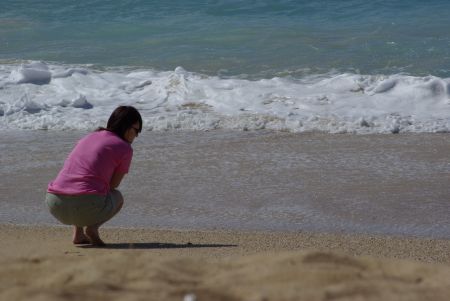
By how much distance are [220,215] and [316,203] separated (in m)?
0.78

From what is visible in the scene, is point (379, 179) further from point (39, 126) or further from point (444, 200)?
point (39, 126)

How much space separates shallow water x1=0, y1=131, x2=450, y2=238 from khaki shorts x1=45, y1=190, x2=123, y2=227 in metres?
0.79

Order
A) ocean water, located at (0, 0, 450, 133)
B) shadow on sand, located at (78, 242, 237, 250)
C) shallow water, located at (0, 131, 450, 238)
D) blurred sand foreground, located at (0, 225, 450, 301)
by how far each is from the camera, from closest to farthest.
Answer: blurred sand foreground, located at (0, 225, 450, 301) → shadow on sand, located at (78, 242, 237, 250) → shallow water, located at (0, 131, 450, 238) → ocean water, located at (0, 0, 450, 133)

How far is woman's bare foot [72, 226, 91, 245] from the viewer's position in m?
5.70

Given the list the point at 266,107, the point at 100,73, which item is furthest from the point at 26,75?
the point at 266,107

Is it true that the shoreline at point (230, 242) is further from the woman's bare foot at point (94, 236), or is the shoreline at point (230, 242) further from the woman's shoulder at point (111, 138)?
the woman's shoulder at point (111, 138)

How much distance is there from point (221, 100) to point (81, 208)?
20.0 feet

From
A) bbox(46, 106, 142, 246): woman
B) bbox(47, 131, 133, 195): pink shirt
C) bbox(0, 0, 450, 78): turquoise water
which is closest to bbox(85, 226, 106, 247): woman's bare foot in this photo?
bbox(46, 106, 142, 246): woman

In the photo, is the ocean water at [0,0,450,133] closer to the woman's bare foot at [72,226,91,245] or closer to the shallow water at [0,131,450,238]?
the shallow water at [0,131,450,238]

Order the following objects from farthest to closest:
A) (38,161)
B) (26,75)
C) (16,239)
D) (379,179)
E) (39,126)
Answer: (26,75), (39,126), (38,161), (379,179), (16,239)

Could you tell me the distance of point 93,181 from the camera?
562cm

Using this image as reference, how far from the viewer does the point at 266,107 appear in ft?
36.3

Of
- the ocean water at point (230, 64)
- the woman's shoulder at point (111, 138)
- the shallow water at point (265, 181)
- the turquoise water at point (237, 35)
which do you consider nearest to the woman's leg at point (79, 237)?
the woman's shoulder at point (111, 138)

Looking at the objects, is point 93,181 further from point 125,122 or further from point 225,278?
point 225,278
